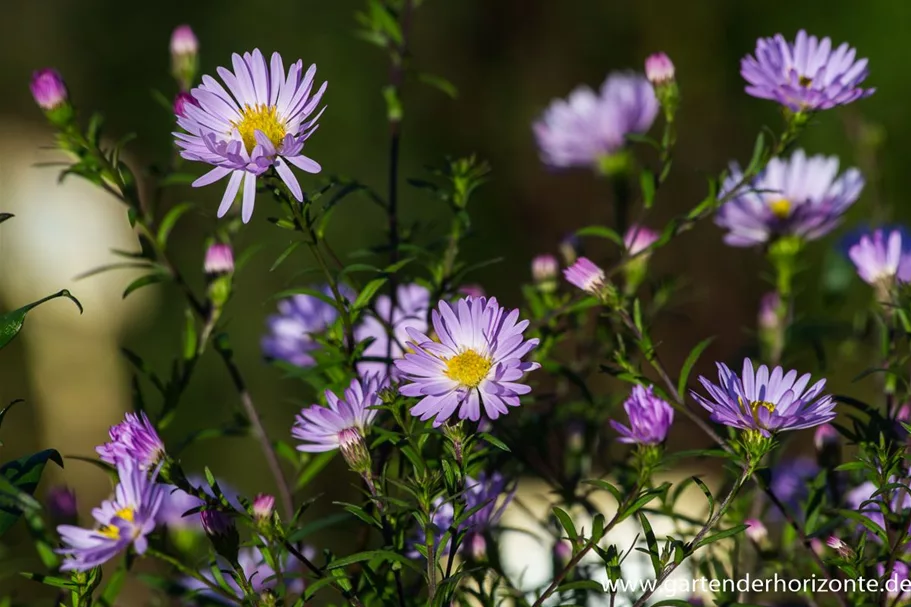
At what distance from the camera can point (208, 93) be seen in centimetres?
50

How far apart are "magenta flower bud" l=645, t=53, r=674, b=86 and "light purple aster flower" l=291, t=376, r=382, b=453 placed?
0.32 m

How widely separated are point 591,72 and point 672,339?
Answer: 0.78 m

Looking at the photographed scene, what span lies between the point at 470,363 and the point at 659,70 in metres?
0.30

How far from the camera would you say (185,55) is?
0.75 meters

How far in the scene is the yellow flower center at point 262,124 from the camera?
502 millimetres

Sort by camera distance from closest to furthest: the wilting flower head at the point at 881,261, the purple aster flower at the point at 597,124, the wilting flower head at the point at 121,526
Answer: the wilting flower head at the point at 121,526 < the wilting flower head at the point at 881,261 < the purple aster flower at the point at 597,124

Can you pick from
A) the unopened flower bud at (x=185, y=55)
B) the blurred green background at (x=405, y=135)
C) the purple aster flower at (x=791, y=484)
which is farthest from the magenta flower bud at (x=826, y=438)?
the blurred green background at (x=405, y=135)

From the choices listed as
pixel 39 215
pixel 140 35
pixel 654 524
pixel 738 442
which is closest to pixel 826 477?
pixel 738 442

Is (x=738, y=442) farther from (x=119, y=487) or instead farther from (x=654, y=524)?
(x=654, y=524)

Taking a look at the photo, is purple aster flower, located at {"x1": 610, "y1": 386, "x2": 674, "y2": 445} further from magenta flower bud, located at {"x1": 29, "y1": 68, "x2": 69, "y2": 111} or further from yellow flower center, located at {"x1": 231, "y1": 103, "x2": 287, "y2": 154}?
magenta flower bud, located at {"x1": 29, "y1": 68, "x2": 69, "y2": 111}

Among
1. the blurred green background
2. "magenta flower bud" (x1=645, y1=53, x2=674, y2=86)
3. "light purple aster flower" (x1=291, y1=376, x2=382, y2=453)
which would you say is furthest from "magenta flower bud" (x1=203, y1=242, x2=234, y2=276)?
the blurred green background

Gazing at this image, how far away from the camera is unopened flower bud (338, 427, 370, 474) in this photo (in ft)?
1.63

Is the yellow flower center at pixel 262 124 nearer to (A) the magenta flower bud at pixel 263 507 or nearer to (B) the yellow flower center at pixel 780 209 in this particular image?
(A) the magenta flower bud at pixel 263 507

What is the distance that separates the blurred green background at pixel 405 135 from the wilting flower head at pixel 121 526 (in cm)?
117
